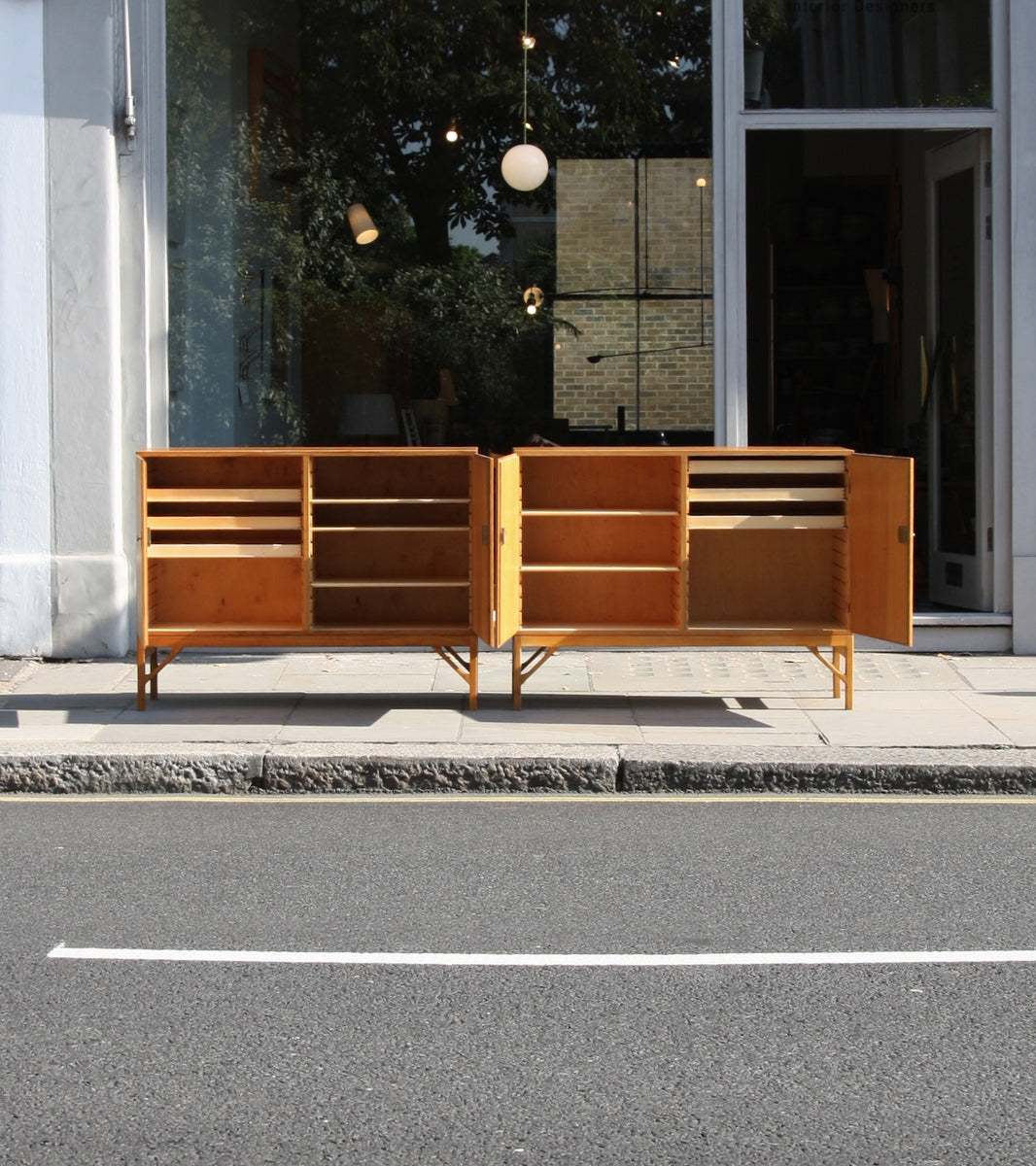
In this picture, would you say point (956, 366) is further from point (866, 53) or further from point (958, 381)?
point (866, 53)

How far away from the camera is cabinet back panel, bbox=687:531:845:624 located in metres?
9.67

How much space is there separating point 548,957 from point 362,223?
718 cm

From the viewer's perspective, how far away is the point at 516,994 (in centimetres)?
468

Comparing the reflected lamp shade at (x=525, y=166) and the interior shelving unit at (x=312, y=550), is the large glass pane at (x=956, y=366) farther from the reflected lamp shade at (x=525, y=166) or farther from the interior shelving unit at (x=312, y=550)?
the interior shelving unit at (x=312, y=550)

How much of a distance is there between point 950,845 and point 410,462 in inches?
177

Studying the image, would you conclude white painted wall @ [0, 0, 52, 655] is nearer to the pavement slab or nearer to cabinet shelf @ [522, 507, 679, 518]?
the pavement slab

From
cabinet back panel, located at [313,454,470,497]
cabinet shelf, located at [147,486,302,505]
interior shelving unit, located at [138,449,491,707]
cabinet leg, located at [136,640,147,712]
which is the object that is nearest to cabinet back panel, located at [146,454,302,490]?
interior shelving unit, located at [138,449,491,707]

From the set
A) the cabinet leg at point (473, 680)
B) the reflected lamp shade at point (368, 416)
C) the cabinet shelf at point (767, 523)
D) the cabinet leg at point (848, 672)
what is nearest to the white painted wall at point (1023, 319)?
the cabinet shelf at point (767, 523)

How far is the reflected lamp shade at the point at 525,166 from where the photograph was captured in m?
10.8

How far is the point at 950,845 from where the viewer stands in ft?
21.0

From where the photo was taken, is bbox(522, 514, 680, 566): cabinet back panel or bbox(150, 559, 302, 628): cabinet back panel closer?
bbox(150, 559, 302, 628): cabinet back panel

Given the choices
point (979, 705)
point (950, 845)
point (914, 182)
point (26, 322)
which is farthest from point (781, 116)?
point (950, 845)

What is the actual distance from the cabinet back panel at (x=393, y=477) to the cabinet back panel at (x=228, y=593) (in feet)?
1.81

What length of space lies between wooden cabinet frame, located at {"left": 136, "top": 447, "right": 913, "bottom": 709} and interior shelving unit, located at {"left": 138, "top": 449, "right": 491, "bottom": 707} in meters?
0.01
